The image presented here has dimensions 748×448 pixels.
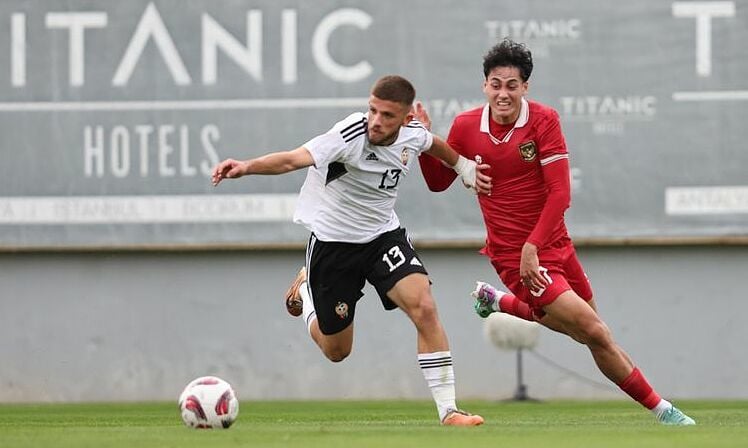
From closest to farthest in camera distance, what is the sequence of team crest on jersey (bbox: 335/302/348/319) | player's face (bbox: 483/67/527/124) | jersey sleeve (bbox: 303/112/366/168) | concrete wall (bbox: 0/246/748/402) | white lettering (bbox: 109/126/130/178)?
jersey sleeve (bbox: 303/112/366/168)
player's face (bbox: 483/67/527/124)
team crest on jersey (bbox: 335/302/348/319)
concrete wall (bbox: 0/246/748/402)
white lettering (bbox: 109/126/130/178)

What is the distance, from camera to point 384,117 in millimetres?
8766

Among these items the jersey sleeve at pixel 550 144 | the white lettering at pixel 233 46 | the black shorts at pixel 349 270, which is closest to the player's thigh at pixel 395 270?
the black shorts at pixel 349 270

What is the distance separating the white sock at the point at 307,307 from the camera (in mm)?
10094

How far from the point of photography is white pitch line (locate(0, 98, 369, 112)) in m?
15.5

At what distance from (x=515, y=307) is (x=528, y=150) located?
1.35 metres

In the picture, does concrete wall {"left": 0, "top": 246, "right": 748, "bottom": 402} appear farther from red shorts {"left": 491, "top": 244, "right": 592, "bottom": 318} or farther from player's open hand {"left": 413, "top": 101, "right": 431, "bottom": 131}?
player's open hand {"left": 413, "top": 101, "right": 431, "bottom": 131}

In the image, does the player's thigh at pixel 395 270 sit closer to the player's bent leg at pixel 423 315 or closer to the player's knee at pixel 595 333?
the player's bent leg at pixel 423 315

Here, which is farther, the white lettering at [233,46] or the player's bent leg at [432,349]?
the white lettering at [233,46]

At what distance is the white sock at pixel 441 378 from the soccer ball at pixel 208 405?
1.23 m

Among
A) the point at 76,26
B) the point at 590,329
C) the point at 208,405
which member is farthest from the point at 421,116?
the point at 76,26

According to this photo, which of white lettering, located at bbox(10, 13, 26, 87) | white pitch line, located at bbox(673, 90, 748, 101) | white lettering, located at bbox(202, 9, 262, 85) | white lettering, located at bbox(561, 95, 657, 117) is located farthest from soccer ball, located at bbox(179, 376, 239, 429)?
white lettering, located at bbox(10, 13, 26, 87)

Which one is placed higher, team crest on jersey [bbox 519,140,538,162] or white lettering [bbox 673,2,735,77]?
white lettering [bbox 673,2,735,77]

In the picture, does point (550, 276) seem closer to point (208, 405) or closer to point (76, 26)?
point (208, 405)

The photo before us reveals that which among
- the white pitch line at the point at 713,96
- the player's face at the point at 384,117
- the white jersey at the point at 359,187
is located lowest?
A: the white jersey at the point at 359,187
